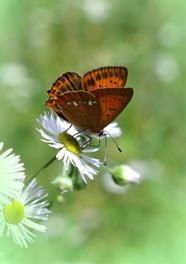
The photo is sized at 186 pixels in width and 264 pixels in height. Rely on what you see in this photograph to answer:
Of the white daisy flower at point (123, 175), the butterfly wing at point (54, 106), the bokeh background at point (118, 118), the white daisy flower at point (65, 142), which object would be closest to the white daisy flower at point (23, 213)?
the white daisy flower at point (65, 142)

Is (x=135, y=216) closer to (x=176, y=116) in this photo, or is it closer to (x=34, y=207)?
(x=176, y=116)

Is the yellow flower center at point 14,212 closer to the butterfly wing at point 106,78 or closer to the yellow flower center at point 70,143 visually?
the yellow flower center at point 70,143

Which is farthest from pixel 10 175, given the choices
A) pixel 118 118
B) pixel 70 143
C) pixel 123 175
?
pixel 118 118

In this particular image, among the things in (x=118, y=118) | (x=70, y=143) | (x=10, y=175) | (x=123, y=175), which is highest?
(x=10, y=175)

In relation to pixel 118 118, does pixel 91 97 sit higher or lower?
higher

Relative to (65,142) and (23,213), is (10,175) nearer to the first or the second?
(23,213)

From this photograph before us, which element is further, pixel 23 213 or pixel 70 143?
pixel 70 143
